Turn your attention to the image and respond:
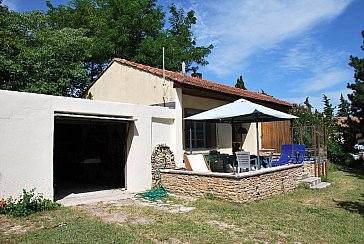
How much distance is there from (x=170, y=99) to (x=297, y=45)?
964 cm

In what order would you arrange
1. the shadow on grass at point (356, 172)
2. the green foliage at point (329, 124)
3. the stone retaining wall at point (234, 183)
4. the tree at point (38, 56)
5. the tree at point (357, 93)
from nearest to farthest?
the stone retaining wall at point (234, 183), the shadow on grass at point (356, 172), the tree at point (38, 56), the tree at point (357, 93), the green foliage at point (329, 124)

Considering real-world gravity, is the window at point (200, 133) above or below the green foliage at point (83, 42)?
below

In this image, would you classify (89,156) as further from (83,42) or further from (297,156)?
(297,156)

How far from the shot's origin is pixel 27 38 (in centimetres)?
2159

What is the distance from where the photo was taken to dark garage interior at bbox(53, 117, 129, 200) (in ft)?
46.7

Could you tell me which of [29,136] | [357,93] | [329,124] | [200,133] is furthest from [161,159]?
[357,93]

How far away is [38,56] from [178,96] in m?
10.8

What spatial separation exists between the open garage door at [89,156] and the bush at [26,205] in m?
3.24

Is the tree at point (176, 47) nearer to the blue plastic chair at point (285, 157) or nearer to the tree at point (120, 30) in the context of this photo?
the tree at point (120, 30)

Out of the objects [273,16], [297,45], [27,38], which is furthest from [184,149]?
[27,38]

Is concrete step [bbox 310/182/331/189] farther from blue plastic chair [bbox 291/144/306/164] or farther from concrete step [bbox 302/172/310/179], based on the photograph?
blue plastic chair [bbox 291/144/306/164]

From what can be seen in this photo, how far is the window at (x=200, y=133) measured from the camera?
1453 cm

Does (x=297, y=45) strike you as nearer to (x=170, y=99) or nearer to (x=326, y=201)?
(x=170, y=99)

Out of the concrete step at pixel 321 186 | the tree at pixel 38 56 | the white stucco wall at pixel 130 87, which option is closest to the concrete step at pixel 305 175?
the concrete step at pixel 321 186
